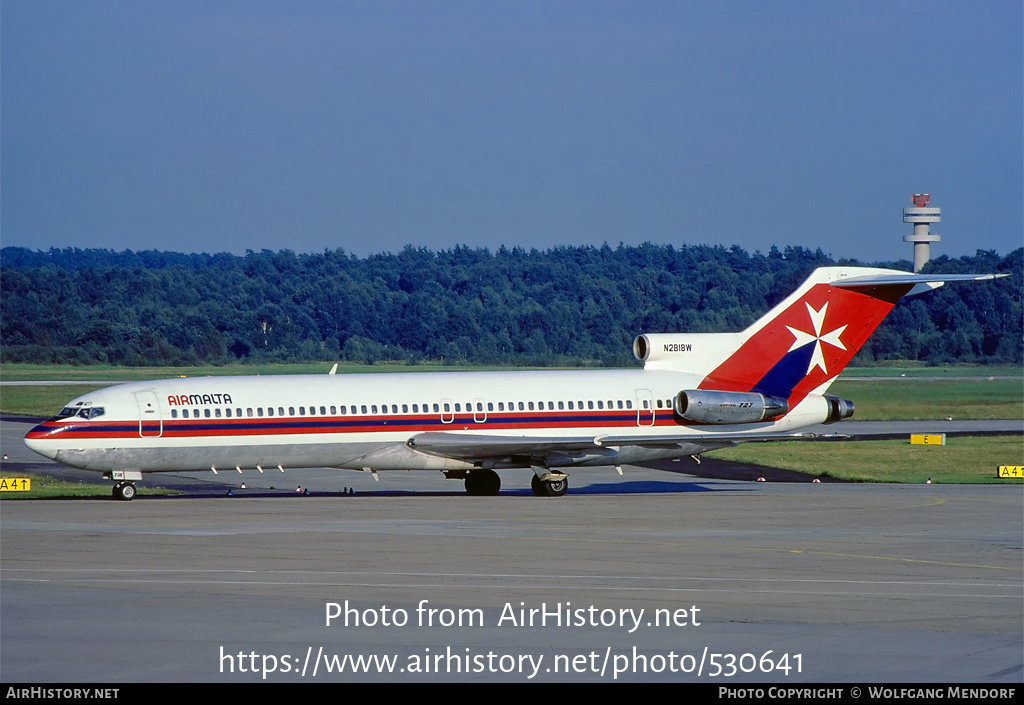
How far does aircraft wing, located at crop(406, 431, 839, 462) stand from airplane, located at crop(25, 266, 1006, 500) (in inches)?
1.8

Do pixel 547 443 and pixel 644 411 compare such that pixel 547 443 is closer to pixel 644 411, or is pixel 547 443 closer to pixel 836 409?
pixel 644 411

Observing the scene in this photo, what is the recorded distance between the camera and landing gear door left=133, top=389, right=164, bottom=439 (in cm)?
3725

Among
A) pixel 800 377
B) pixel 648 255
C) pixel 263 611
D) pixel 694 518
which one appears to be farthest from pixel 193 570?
pixel 648 255

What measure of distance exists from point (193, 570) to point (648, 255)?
16807 centimetres

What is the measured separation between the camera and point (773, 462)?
170ft

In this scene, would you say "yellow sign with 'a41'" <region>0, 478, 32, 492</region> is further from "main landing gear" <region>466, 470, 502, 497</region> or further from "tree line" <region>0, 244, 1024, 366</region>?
"tree line" <region>0, 244, 1024, 366</region>

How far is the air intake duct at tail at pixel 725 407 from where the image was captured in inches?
1598

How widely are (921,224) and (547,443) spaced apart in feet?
549

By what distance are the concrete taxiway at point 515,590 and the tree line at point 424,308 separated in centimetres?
6867

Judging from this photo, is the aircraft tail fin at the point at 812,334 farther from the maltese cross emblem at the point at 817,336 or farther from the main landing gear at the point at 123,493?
the main landing gear at the point at 123,493

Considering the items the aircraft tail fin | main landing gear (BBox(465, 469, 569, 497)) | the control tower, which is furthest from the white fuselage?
the control tower

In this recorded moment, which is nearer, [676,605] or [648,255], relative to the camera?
[676,605]

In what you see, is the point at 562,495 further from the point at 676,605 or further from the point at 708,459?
the point at 676,605

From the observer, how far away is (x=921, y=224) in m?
196
